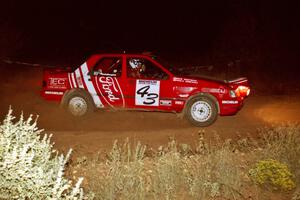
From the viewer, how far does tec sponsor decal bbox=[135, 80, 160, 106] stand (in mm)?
11211

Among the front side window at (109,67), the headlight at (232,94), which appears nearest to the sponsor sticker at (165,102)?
the front side window at (109,67)

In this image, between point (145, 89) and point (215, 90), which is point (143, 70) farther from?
point (215, 90)

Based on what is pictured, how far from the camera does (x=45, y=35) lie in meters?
26.6

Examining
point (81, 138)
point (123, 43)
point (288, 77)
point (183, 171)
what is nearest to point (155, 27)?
point (123, 43)

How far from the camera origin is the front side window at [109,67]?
11.4 meters

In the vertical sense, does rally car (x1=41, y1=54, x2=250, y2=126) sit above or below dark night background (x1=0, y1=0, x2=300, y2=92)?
below

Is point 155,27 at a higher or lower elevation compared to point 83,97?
higher

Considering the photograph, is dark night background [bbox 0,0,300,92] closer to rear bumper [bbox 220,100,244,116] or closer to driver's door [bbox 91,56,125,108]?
rear bumper [bbox 220,100,244,116]

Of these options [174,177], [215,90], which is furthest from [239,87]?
[174,177]

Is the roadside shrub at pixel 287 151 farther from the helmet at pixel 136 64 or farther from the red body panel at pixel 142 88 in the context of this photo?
the helmet at pixel 136 64

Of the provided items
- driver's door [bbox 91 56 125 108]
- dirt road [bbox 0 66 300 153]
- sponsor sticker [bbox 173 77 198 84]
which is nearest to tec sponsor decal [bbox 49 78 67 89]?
driver's door [bbox 91 56 125 108]

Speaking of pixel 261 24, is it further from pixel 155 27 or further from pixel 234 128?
pixel 234 128

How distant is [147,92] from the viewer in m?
11.3

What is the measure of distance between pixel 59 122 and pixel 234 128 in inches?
164
